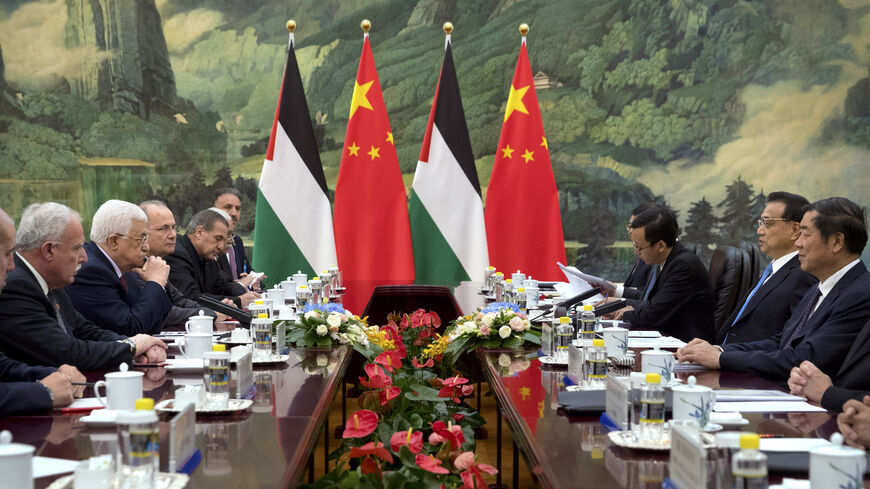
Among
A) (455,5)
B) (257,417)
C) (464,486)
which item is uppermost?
(455,5)

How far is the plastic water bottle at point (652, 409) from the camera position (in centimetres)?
186

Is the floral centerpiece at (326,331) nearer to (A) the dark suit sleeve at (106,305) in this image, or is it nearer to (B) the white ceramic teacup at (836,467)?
(A) the dark suit sleeve at (106,305)

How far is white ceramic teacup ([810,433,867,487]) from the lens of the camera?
1325mm

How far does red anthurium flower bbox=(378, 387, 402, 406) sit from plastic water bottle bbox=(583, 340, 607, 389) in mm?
711

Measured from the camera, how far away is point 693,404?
6.38 feet

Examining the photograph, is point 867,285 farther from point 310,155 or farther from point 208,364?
point 310,155

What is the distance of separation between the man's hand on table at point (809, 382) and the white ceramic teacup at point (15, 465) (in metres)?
2.05

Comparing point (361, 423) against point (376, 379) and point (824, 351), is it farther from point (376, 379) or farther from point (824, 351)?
point (824, 351)

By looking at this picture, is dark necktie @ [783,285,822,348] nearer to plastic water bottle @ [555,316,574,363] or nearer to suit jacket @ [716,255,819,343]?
suit jacket @ [716,255,819,343]

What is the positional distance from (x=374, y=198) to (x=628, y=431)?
20.2 feet

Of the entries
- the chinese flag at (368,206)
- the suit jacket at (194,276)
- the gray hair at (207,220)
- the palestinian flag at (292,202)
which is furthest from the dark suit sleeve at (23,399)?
the chinese flag at (368,206)

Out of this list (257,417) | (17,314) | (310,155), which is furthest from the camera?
(310,155)

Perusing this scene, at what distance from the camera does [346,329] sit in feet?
11.8

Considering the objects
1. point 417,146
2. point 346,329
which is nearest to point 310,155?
point 417,146
